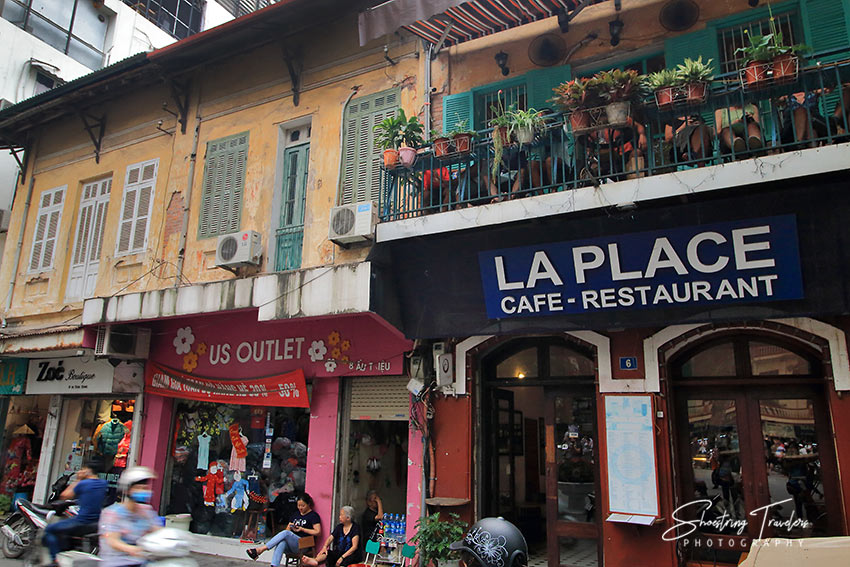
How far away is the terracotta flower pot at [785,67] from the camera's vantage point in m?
6.03

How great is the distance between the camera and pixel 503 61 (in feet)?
29.3

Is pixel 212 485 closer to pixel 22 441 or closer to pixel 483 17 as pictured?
pixel 22 441

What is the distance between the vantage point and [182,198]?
39.0ft

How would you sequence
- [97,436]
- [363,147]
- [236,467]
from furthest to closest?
[97,436] → [236,467] → [363,147]

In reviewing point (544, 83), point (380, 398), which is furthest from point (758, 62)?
point (380, 398)

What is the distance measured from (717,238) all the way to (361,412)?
5.82 meters

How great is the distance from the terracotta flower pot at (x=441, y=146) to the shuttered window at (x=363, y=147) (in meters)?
1.91

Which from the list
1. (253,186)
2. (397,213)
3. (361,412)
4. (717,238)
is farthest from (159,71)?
(717,238)

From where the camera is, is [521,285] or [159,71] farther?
[159,71]

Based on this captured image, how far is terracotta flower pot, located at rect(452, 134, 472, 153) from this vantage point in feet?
25.6

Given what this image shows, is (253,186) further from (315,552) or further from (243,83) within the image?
(315,552)

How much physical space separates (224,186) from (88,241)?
4014 mm

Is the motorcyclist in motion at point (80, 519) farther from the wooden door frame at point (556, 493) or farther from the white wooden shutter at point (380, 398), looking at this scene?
the wooden door frame at point (556, 493)

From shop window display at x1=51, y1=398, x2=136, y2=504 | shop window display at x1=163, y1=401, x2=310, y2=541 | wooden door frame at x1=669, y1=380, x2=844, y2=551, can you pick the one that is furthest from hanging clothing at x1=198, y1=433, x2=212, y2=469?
wooden door frame at x1=669, y1=380, x2=844, y2=551
